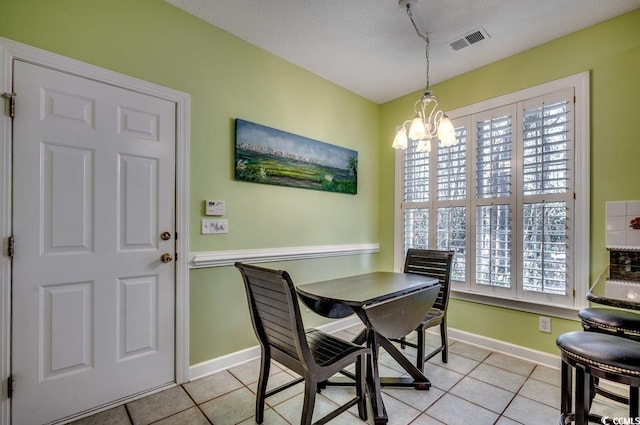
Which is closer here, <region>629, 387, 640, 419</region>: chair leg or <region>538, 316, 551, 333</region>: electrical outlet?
<region>629, 387, 640, 419</region>: chair leg

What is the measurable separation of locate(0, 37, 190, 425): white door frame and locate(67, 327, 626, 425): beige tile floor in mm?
284

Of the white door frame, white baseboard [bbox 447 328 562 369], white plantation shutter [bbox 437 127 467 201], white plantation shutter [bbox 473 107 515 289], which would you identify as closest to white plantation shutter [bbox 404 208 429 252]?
white plantation shutter [bbox 437 127 467 201]

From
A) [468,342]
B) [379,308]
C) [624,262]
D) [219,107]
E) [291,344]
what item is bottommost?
[468,342]

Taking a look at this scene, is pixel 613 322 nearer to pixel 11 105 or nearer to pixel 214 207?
pixel 214 207

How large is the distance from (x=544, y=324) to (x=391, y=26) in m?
2.66

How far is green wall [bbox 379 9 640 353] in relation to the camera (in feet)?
6.98

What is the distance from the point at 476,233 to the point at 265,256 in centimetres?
197

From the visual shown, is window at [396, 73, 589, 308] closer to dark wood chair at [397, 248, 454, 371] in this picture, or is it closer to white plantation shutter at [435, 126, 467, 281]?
white plantation shutter at [435, 126, 467, 281]

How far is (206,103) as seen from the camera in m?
2.29

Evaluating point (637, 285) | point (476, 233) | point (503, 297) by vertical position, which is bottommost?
point (503, 297)

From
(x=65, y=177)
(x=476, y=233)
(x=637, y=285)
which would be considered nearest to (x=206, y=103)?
(x=65, y=177)

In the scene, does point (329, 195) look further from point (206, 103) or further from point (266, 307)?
point (266, 307)

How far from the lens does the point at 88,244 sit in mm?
1807

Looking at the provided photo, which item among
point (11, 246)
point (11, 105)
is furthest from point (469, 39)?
point (11, 246)
